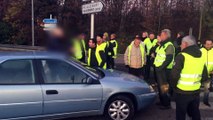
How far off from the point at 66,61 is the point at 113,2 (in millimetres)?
33558

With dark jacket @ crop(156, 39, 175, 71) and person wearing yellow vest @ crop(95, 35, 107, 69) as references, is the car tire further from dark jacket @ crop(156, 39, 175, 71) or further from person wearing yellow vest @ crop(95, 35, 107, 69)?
person wearing yellow vest @ crop(95, 35, 107, 69)

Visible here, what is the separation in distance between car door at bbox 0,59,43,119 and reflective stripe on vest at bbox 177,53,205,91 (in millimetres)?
2402

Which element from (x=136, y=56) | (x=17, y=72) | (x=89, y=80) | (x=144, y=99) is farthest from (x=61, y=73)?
(x=136, y=56)

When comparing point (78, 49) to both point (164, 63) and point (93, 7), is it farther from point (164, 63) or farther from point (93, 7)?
point (164, 63)

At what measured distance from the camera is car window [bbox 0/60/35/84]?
5.87 metres

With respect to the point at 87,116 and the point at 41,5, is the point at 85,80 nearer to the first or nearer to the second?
the point at 87,116

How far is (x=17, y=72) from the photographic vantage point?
5.95 metres

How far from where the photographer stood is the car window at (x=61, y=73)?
612cm

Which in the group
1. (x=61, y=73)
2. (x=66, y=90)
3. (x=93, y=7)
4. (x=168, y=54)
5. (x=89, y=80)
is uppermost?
(x=93, y=7)

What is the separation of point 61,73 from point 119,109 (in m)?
1.31

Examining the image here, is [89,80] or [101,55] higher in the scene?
[101,55]

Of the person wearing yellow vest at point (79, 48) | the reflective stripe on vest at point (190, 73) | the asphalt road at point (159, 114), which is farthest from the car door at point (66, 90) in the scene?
the person wearing yellow vest at point (79, 48)

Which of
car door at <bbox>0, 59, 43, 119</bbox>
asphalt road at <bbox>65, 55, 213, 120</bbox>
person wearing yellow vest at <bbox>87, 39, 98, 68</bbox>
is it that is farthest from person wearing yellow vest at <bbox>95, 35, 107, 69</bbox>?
car door at <bbox>0, 59, 43, 119</bbox>

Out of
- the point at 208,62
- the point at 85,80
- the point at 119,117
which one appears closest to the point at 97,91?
the point at 85,80
